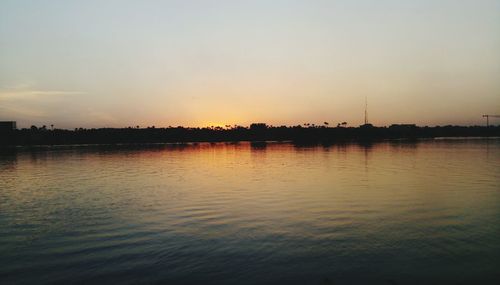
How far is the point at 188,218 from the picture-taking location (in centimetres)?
2278

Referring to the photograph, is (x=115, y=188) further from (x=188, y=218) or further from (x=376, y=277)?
(x=376, y=277)

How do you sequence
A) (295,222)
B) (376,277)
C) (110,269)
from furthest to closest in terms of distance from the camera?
1. (295,222)
2. (110,269)
3. (376,277)

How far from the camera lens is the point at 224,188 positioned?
35.9m

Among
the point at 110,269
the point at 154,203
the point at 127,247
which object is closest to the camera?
the point at 110,269

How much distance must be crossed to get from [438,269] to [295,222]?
8.52 metres

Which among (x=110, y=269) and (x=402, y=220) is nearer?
(x=110, y=269)

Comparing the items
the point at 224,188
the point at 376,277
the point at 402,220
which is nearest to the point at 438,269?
the point at 376,277

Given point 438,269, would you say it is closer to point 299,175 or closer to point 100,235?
point 100,235

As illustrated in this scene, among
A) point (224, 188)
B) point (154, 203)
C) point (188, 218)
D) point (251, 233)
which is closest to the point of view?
point (251, 233)

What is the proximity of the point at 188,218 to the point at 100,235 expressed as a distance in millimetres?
5190

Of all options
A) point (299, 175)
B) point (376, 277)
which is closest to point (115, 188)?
point (299, 175)

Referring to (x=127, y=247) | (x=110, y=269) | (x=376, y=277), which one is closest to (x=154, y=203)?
(x=127, y=247)

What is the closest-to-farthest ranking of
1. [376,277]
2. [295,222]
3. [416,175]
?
1. [376,277]
2. [295,222]
3. [416,175]

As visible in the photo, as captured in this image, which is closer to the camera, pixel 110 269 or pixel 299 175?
pixel 110 269
